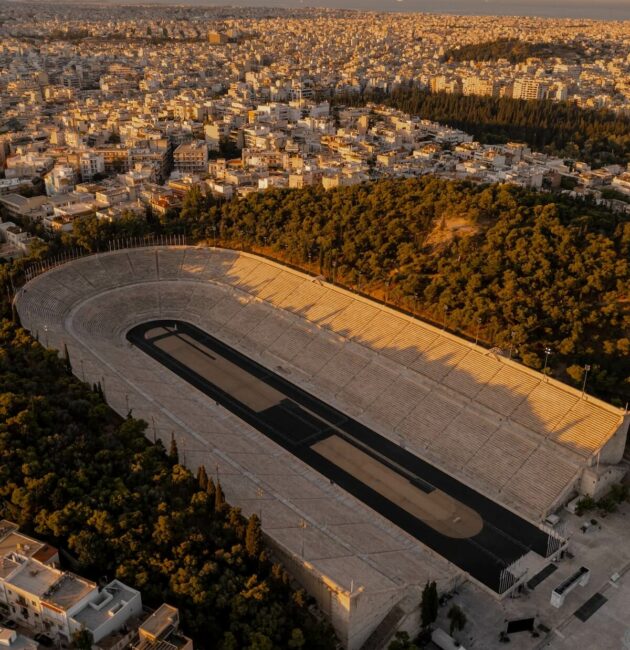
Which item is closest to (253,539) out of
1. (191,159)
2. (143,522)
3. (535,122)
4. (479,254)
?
(143,522)

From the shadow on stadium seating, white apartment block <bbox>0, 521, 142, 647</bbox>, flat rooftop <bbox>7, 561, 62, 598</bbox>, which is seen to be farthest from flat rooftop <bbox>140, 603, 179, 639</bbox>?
the shadow on stadium seating

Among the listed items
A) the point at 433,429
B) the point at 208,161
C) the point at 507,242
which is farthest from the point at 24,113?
the point at 433,429

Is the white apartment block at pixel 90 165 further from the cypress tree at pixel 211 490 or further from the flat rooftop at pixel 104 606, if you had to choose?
the flat rooftop at pixel 104 606

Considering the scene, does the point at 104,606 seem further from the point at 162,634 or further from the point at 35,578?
the point at 35,578

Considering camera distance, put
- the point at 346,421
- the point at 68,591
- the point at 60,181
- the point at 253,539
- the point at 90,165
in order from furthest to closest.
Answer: the point at 90,165
the point at 60,181
the point at 346,421
the point at 253,539
the point at 68,591

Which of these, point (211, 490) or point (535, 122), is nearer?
point (211, 490)

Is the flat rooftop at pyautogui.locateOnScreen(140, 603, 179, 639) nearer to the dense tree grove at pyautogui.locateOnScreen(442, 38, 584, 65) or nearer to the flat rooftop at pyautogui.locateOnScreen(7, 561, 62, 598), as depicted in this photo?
the flat rooftop at pyautogui.locateOnScreen(7, 561, 62, 598)
